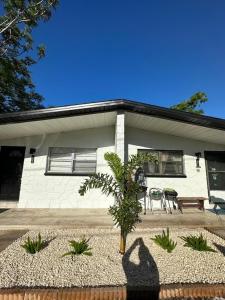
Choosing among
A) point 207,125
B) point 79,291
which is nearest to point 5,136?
point 79,291

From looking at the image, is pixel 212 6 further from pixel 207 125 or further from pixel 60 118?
pixel 60 118

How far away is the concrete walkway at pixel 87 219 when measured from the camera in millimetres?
4605

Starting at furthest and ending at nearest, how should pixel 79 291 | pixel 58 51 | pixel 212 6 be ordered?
pixel 58 51, pixel 212 6, pixel 79 291

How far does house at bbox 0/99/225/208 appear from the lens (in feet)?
22.0

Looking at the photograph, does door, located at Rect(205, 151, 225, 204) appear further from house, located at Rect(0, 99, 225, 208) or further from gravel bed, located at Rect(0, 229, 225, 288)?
gravel bed, located at Rect(0, 229, 225, 288)

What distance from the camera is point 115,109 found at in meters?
5.84

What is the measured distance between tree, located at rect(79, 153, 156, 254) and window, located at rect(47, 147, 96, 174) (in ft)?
12.4

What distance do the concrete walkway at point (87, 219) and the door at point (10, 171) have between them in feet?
3.66

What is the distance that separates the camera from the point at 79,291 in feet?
7.25

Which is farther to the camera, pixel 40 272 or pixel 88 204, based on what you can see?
pixel 88 204

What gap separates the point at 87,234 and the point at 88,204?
265cm

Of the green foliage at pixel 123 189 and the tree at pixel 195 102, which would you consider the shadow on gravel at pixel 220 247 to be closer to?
the green foliage at pixel 123 189

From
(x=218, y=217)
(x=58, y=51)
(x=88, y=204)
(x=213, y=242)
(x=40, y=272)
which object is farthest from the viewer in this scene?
(x=58, y=51)

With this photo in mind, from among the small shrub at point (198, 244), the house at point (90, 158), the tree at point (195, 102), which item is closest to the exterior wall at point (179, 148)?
the house at point (90, 158)
